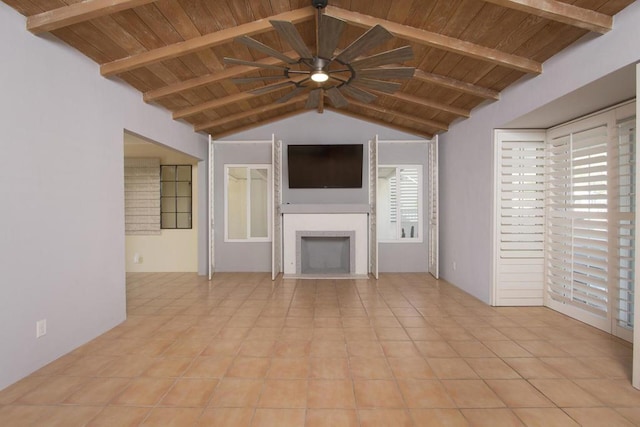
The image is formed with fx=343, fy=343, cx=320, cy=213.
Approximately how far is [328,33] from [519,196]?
310 centimetres

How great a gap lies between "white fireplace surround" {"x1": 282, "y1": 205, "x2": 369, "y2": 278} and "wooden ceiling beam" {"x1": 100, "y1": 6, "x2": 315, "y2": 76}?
3.27 meters

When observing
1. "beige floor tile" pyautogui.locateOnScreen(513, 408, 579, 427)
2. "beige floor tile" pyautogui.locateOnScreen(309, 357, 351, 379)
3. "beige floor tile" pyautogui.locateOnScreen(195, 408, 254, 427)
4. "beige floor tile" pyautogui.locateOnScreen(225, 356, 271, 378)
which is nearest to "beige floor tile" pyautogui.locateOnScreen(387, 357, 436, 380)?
"beige floor tile" pyautogui.locateOnScreen(309, 357, 351, 379)

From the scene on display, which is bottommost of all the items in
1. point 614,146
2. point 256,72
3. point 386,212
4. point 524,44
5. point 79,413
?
point 79,413

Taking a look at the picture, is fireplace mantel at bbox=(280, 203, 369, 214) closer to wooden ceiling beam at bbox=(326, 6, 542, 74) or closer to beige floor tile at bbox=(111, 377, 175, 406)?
wooden ceiling beam at bbox=(326, 6, 542, 74)

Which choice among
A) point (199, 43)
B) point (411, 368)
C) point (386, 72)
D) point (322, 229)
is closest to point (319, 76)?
point (386, 72)

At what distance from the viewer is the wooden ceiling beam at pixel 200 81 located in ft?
12.5

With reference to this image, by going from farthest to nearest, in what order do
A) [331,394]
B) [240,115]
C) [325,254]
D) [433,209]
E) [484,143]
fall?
[325,254] → [433,209] → [240,115] → [484,143] → [331,394]

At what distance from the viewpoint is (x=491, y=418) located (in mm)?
1937

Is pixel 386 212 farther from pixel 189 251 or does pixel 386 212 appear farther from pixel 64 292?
pixel 64 292

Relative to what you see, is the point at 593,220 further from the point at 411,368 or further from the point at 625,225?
the point at 411,368

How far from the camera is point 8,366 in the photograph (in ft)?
7.41

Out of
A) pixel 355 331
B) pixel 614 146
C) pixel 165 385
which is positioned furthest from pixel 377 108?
pixel 165 385

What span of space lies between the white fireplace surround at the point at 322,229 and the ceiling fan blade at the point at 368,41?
3.66m

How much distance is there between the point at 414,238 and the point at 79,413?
5.34 m
